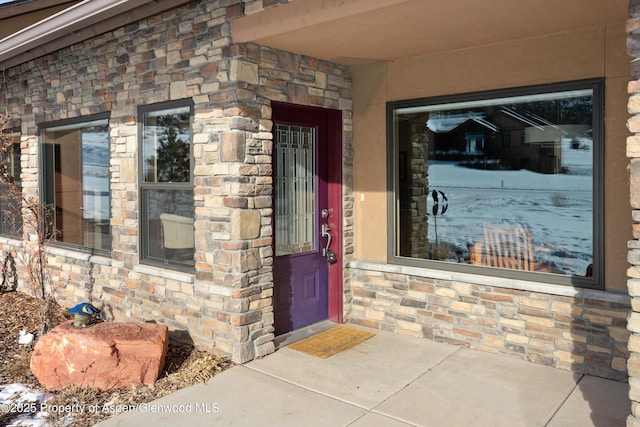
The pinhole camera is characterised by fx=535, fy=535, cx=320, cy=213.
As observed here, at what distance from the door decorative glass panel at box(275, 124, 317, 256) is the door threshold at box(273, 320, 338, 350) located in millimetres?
776

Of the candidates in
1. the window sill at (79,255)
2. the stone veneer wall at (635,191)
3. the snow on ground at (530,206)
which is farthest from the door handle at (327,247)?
the stone veneer wall at (635,191)

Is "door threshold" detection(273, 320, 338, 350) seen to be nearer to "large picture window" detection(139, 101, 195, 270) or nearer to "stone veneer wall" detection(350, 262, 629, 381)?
"stone veneer wall" detection(350, 262, 629, 381)

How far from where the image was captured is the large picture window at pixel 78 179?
604 centimetres

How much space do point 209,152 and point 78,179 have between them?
8.90ft

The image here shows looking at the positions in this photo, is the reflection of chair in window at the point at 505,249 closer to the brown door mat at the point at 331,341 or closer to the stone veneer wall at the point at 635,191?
the brown door mat at the point at 331,341

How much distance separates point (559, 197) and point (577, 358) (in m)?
1.28

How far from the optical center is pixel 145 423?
3.47 meters

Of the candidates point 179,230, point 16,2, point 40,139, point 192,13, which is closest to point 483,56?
point 192,13

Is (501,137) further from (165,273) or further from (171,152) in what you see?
(165,273)

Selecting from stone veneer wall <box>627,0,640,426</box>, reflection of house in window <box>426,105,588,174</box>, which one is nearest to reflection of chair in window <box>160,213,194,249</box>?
reflection of house in window <box>426,105,588,174</box>

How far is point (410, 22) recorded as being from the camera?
3.96 metres

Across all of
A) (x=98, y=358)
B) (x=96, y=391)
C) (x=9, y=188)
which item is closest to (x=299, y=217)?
(x=98, y=358)

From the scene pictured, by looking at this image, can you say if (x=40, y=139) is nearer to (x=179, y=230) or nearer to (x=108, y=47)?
(x=108, y=47)

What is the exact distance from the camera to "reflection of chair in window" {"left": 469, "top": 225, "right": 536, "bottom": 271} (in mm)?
4566
